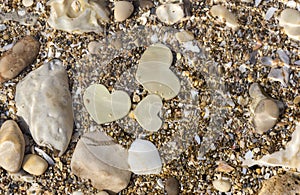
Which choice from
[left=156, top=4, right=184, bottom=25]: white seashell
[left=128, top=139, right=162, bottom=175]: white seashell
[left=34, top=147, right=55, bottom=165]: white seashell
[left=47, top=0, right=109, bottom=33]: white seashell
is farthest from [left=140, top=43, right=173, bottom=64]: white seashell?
[left=34, top=147, right=55, bottom=165]: white seashell

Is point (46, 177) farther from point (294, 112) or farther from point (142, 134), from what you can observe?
point (294, 112)

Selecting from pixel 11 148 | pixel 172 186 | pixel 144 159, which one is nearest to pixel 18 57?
pixel 11 148

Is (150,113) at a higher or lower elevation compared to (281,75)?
lower

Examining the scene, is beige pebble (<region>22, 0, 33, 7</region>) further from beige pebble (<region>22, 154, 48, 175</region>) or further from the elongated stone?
beige pebble (<region>22, 154, 48, 175</region>)

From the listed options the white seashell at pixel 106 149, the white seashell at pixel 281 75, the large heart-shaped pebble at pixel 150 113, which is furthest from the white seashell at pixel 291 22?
the white seashell at pixel 106 149

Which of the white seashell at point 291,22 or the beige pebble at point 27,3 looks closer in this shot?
the white seashell at point 291,22

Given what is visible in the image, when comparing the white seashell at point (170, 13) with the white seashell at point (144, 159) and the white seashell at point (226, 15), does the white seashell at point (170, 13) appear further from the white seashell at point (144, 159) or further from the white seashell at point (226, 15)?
the white seashell at point (144, 159)

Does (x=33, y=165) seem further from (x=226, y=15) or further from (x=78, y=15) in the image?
(x=226, y=15)
